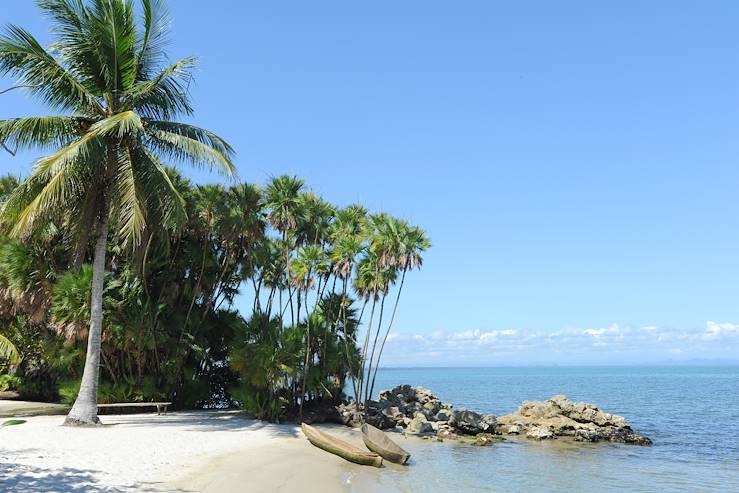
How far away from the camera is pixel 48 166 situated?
1628 cm

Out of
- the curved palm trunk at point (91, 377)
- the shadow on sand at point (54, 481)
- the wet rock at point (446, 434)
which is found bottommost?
the wet rock at point (446, 434)

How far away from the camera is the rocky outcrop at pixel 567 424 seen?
26688 mm

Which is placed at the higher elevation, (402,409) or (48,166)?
(48,166)

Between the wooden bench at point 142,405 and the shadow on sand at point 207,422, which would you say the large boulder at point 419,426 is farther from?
the wooden bench at point 142,405

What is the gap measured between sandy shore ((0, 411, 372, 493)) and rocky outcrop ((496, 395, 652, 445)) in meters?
12.7

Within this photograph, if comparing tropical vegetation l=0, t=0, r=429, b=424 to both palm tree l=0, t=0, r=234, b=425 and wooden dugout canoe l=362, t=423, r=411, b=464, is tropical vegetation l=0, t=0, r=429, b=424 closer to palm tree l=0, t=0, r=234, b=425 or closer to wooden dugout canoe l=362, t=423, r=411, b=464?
palm tree l=0, t=0, r=234, b=425

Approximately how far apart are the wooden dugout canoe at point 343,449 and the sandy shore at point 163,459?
10.4 inches

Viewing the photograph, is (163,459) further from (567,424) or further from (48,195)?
(567,424)

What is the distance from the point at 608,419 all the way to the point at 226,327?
1979 centimetres

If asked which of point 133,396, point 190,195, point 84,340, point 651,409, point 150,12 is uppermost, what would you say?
point 150,12

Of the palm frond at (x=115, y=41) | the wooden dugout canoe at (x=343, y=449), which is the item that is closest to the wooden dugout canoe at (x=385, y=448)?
the wooden dugout canoe at (x=343, y=449)

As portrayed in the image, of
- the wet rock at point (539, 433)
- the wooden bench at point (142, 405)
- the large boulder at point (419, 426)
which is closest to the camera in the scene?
the wooden bench at point (142, 405)

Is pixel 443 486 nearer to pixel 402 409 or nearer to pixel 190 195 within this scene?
pixel 402 409

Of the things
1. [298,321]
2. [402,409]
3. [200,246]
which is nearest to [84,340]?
[200,246]
